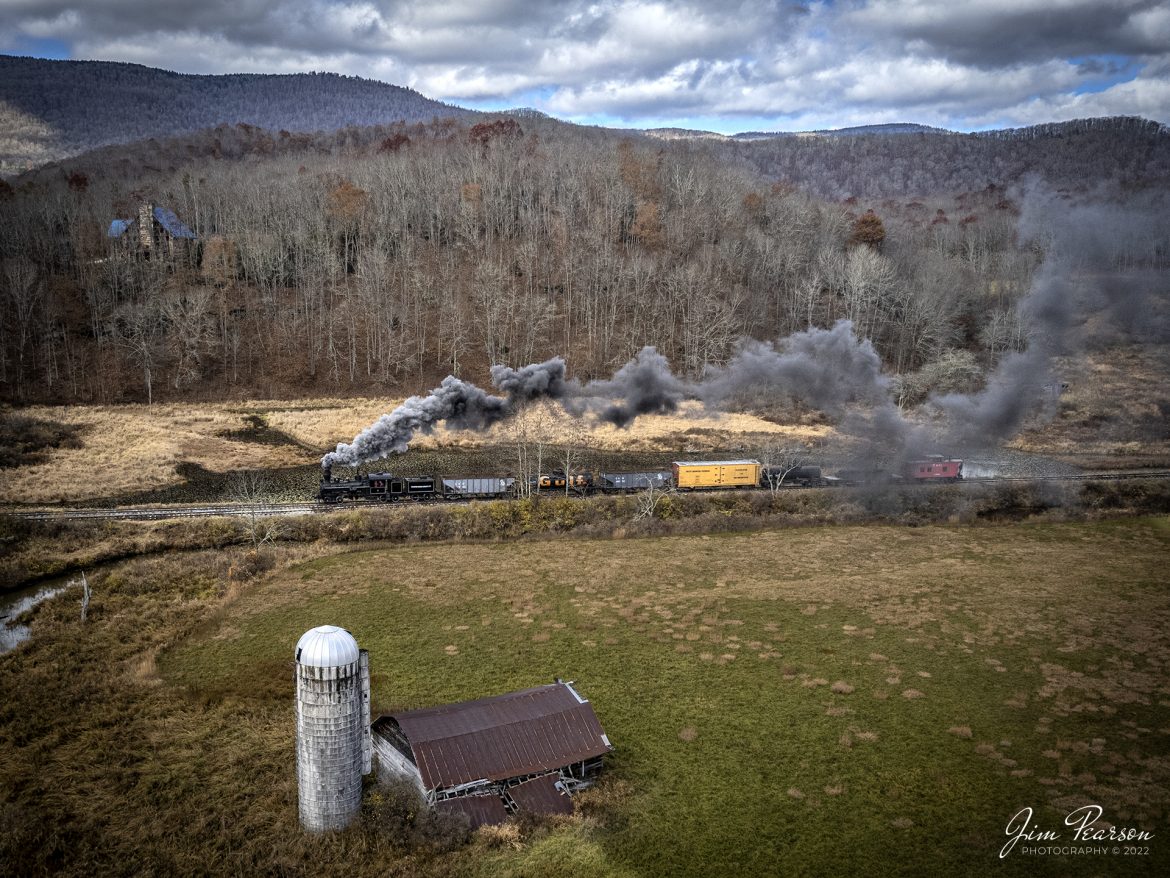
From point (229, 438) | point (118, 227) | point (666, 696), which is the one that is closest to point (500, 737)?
point (666, 696)

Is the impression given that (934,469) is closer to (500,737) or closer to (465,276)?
(500,737)

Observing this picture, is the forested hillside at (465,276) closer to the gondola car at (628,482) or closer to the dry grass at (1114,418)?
the dry grass at (1114,418)

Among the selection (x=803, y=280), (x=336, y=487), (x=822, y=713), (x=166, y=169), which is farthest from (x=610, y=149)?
(x=822, y=713)

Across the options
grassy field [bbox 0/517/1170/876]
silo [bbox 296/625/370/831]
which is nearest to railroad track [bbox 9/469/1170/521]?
grassy field [bbox 0/517/1170/876]

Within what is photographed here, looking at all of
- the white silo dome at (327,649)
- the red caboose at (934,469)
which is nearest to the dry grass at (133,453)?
the white silo dome at (327,649)

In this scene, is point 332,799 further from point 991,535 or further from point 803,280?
point 803,280

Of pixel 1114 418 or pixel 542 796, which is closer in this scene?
pixel 542 796
